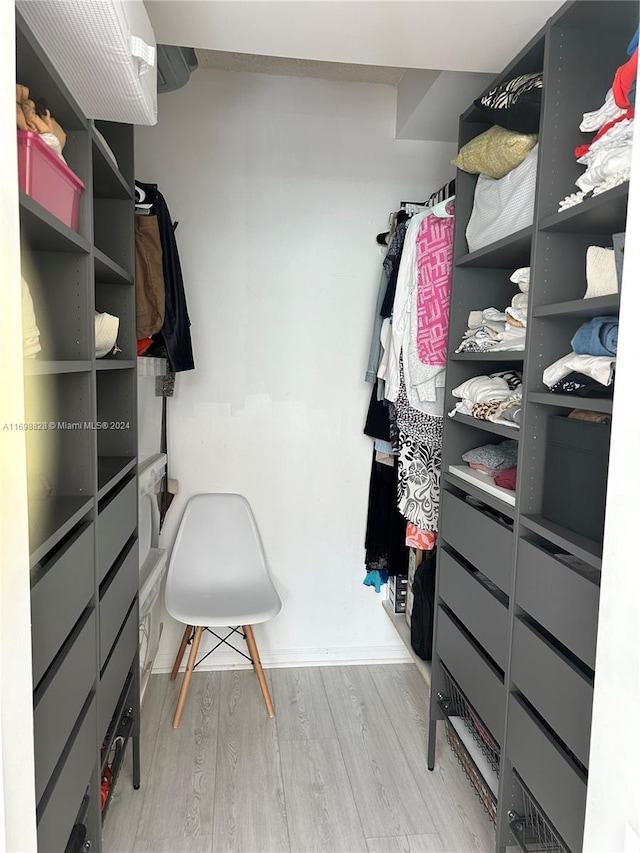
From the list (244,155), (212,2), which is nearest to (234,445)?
(244,155)

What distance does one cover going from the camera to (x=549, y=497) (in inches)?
57.7

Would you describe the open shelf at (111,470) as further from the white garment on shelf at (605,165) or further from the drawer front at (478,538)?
the white garment on shelf at (605,165)

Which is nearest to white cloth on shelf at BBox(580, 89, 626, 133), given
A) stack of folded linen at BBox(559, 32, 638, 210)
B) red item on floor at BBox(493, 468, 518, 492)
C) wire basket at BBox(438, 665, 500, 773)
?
stack of folded linen at BBox(559, 32, 638, 210)

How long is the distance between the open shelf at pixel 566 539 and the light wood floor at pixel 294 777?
1.03 metres

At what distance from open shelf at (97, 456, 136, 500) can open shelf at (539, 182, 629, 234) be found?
1.27m

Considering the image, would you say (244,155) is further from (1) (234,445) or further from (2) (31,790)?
(2) (31,790)

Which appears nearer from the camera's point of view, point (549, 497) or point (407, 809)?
point (549, 497)

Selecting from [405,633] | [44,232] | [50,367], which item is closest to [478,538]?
[405,633]

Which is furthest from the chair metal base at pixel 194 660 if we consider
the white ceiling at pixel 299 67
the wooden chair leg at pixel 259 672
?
the white ceiling at pixel 299 67

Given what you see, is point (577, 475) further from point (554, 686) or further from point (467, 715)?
point (467, 715)

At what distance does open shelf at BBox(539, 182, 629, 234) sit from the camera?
1155mm

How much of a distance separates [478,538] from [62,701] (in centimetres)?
115

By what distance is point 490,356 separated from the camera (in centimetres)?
171

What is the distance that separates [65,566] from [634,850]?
114cm
